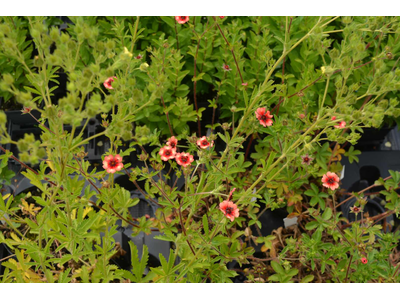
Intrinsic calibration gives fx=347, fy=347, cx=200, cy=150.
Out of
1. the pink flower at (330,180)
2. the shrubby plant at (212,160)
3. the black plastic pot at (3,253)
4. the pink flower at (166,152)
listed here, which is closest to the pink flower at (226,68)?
the shrubby plant at (212,160)

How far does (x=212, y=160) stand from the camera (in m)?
1.56

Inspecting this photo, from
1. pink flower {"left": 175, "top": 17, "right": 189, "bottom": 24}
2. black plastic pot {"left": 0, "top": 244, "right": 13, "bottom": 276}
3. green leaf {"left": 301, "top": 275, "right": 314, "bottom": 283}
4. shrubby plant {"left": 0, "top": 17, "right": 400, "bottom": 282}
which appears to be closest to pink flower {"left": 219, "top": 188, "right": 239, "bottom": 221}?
shrubby plant {"left": 0, "top": 17, "right": 400, "bottom": 282}

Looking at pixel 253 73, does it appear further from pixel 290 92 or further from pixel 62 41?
pixel 62 41

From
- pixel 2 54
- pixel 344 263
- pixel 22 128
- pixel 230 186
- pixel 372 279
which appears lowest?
pixel 372 279

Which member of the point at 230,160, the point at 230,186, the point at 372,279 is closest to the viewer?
the point at 230,160

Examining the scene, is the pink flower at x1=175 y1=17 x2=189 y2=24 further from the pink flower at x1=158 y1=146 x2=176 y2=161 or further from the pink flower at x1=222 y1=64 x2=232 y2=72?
the pink flower at x1=158 y1=146 x2=176 y2=161

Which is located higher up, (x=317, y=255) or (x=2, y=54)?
(x=2, y=54)

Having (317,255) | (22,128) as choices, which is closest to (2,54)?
(22,128)

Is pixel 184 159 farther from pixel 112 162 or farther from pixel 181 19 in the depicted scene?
pixel 181 19

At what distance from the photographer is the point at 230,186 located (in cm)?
161

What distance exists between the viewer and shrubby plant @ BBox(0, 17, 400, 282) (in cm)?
105

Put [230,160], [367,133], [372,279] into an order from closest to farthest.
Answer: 1. [230,160]
2. [372,279]
3. [367,133]

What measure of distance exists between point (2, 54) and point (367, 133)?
6.40 feet

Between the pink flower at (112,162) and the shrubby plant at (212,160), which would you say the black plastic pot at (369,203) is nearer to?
the shrubby plant at (212,160)
